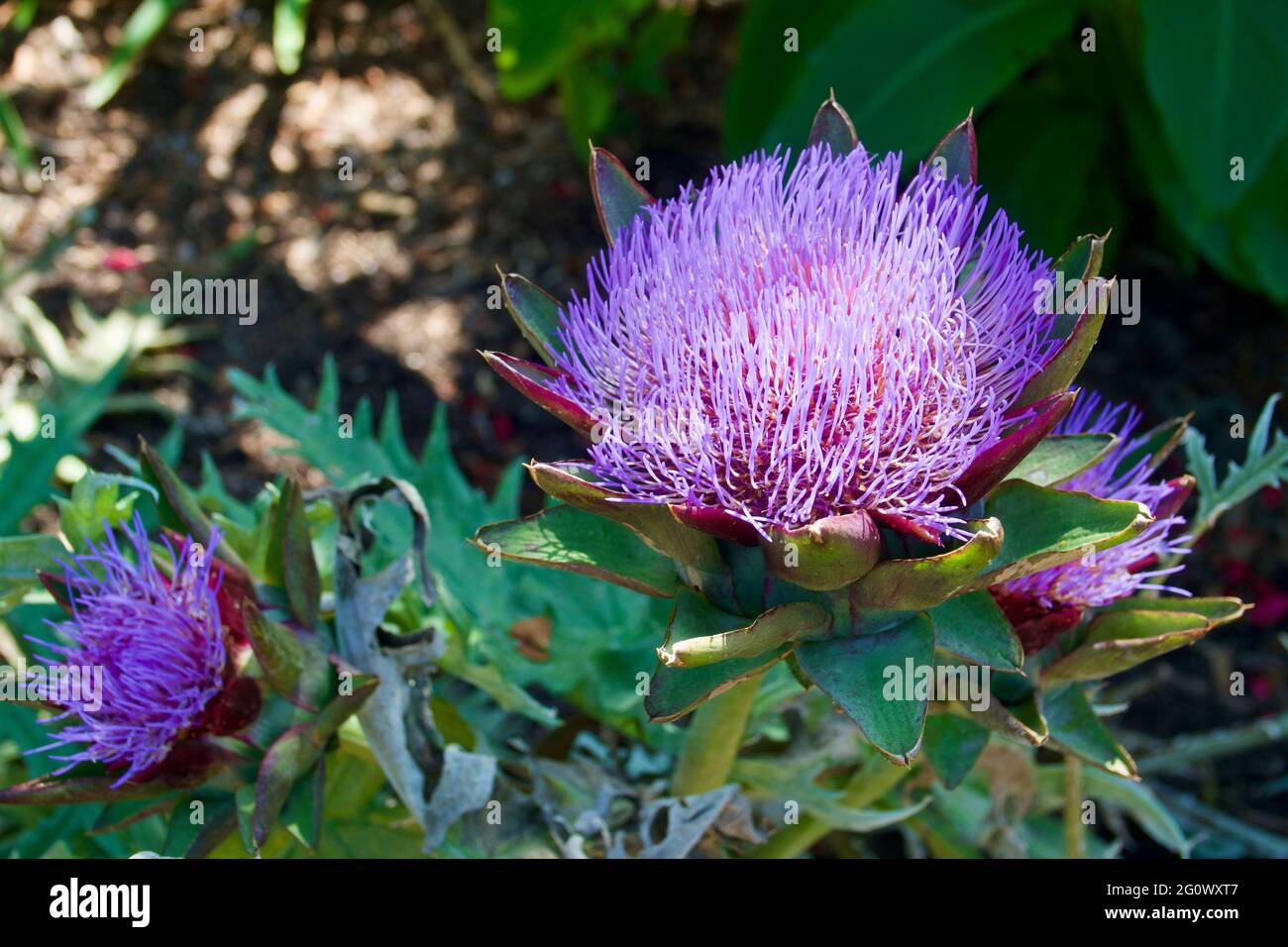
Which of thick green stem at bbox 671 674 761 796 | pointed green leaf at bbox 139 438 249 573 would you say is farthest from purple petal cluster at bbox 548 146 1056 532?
pointed green leaf at bbox 139 438 249 573

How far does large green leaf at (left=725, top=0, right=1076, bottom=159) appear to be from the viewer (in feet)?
7.29

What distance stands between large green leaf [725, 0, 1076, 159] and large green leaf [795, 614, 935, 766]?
54.7 inches

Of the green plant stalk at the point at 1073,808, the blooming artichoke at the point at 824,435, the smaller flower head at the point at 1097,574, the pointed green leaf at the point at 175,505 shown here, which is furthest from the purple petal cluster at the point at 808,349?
the green plant stalk at the point at 1073,808

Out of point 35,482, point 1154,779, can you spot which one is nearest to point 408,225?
point 35,482

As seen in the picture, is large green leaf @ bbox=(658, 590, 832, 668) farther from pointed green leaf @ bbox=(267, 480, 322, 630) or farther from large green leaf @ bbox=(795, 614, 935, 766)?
pointed green leaf @ bbox=(267, 480, 322, 630)

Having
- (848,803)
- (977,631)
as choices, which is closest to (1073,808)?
(848,803)

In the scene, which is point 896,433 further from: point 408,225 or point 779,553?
point 408,225

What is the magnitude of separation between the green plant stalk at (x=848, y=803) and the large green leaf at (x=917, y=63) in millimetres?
1224

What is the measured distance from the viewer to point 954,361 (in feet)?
2.96

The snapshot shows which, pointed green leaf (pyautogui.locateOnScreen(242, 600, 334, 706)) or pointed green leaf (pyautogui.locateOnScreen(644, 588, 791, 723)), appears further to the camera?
pointed green leaf (pyautogui.locateOnScreen(242, 600, 334, 706))

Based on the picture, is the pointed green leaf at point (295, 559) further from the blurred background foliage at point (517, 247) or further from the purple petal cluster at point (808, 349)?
the purple petal cluster at point (808, 349)

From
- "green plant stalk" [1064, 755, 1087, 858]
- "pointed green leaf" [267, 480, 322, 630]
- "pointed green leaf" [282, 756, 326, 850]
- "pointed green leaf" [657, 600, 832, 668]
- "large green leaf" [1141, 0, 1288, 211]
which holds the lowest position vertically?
"green plant stalk" [1064, 755, 1087, 858]
